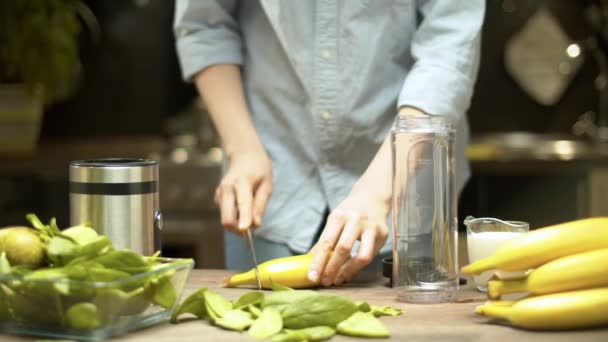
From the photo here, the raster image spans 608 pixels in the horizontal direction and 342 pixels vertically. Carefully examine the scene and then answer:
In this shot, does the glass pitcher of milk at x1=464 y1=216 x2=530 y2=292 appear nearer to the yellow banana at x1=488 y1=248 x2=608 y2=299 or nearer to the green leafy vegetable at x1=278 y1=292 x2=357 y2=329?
the yellow banana at x1=488 y1=248 x2=608 y2=299

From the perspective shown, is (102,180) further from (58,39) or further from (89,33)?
(89,33)

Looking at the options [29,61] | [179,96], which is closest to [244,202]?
[29,61]

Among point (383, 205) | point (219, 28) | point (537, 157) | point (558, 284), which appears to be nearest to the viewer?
point (558, 284)

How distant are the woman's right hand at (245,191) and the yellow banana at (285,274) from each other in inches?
3.0

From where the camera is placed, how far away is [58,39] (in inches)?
121

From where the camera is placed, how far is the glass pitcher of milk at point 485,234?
46.9 inches

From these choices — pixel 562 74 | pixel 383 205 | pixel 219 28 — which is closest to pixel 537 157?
pixel 562 74

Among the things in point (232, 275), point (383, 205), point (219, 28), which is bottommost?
point (232, 275)

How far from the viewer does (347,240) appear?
119 cm

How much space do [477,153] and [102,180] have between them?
210 centimetres

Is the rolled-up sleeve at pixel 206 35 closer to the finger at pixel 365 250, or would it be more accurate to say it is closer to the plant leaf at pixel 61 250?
the finger at pixel 365 250

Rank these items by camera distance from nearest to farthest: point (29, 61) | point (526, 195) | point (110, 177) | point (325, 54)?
1. point (110, 177)
2. point (325, 54)
3. point (526, 195)
4. point (29, 61)

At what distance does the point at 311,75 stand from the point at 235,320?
2.12ft

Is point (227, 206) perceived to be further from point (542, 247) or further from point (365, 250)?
point (542, 247)
